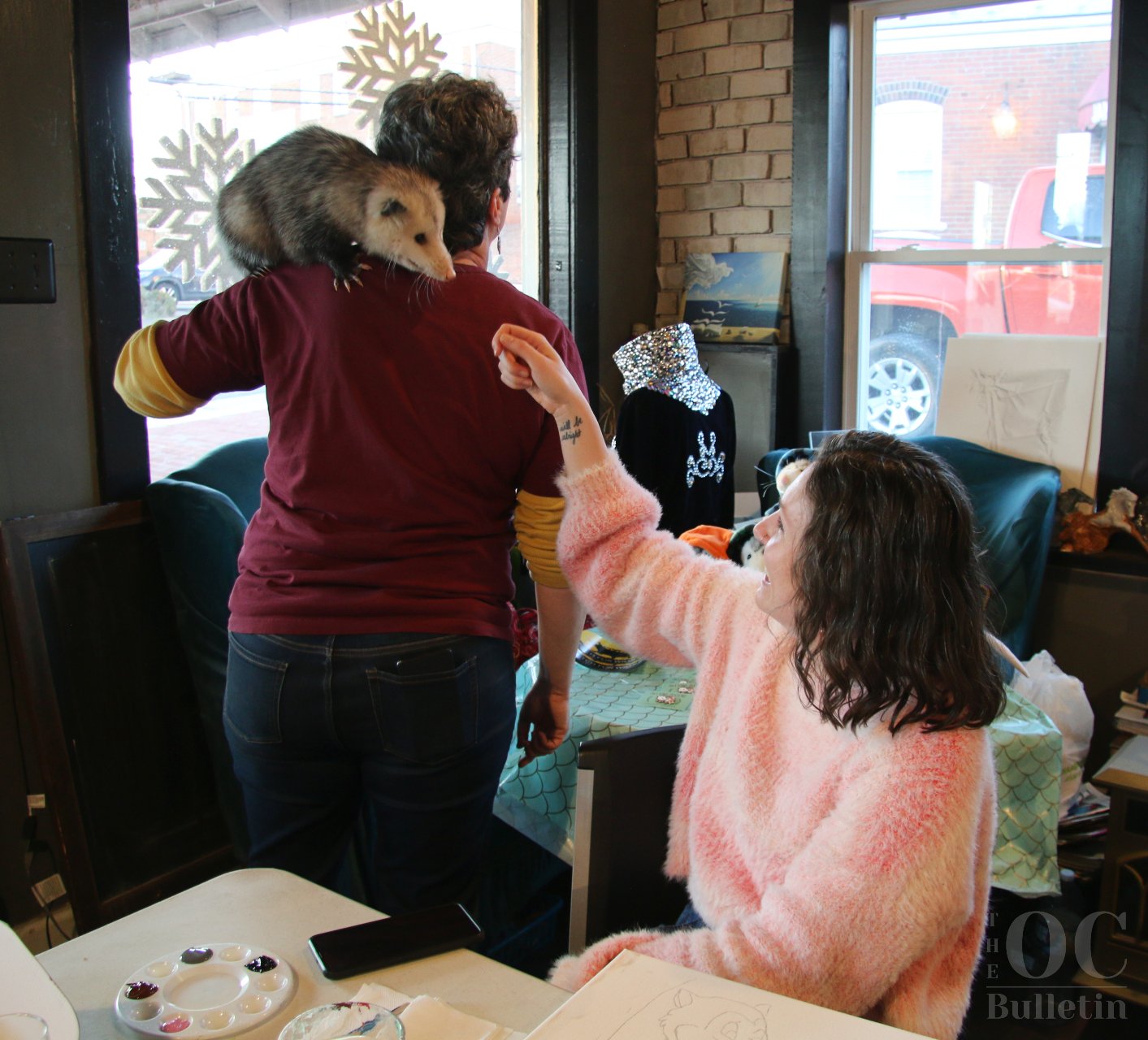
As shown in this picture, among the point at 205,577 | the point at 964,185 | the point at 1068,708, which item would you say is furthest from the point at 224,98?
the point at 1068,708

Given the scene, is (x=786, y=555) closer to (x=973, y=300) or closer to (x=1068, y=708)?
(x=1068, y=708)

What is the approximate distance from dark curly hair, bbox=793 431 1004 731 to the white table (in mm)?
417

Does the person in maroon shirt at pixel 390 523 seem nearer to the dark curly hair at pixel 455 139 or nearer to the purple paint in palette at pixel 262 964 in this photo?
the dark curly hair at pixel 455 139

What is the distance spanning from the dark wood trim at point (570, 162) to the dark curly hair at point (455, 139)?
201 cm

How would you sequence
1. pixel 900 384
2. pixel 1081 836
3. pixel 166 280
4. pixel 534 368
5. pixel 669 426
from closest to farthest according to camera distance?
pixel 534 368 < pixel 166 280 < pixel 1081 836 < pixel 669 426 < pixel 900 384

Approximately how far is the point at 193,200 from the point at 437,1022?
1958mm

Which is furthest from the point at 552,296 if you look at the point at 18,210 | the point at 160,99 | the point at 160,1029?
the point at 160,1029

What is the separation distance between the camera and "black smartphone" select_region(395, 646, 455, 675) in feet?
4.40

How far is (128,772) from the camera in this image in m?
2.15

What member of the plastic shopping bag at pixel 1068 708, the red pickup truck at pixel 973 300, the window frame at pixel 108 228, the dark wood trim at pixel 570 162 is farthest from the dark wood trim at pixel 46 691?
the red pickup truck at pixel 973 300

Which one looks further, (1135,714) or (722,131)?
(722,131)

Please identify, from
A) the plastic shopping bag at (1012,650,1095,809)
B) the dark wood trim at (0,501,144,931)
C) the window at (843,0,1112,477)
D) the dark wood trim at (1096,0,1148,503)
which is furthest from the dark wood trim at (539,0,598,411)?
the dark wood trim at (0,501,144,931)

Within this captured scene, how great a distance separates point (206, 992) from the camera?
2.82 feet

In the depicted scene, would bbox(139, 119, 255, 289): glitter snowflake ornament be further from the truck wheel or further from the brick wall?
the truck wheel
